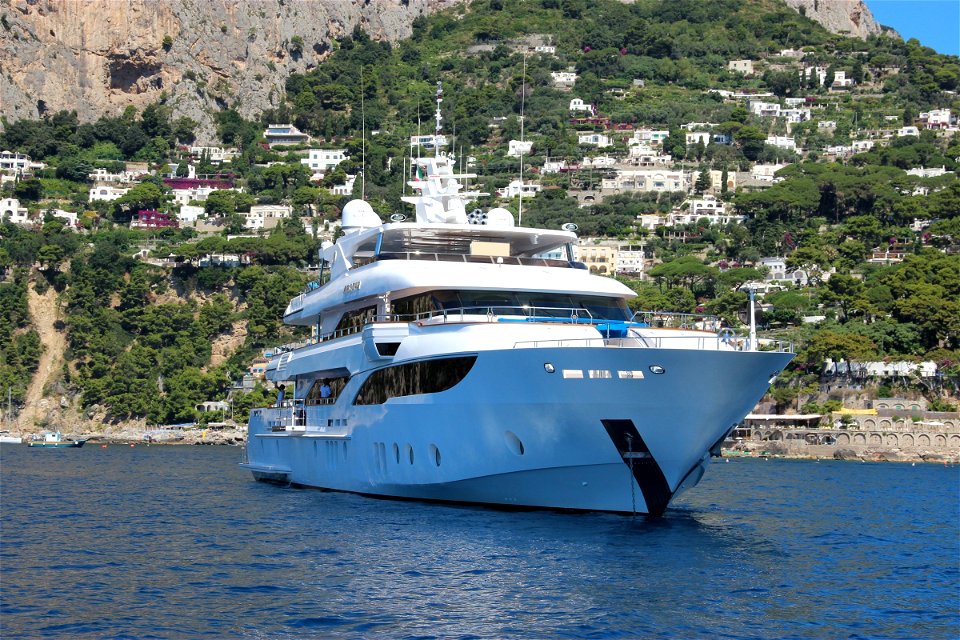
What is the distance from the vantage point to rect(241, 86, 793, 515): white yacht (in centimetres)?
2850

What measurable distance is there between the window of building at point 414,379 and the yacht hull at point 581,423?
1.00 ft

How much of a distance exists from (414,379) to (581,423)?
18.5ft

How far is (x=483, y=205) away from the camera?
490 ft

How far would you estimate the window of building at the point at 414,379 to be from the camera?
30938mm

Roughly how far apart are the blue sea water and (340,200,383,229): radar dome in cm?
861

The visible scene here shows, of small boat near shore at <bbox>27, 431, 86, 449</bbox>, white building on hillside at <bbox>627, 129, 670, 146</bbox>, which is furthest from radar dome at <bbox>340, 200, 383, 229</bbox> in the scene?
white building on hillside at <bbox>627, 129, 670, 146</bbox>

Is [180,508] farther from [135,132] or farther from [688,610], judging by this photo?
[135,132]

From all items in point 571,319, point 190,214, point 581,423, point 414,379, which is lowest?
point 581,423

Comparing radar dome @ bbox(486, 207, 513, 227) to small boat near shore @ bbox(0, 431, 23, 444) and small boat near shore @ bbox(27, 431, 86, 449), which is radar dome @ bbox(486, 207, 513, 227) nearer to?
small boat near shore @ bbox(27, 431, 86, 449)

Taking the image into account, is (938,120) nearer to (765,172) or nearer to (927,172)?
(927,172)

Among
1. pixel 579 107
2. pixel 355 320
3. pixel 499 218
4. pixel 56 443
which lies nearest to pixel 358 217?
pixel 499 218

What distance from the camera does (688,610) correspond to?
2172 cm

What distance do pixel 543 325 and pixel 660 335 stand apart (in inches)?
119

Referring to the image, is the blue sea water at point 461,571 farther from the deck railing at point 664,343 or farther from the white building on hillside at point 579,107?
the white building on hillside at point 579,107
